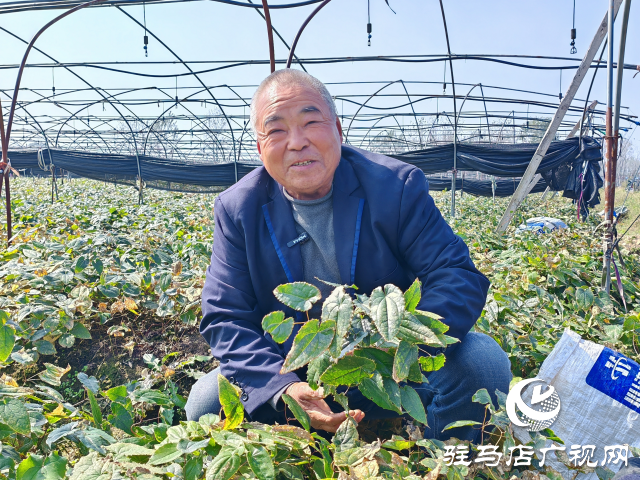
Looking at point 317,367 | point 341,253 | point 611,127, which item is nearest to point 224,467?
point 317,367

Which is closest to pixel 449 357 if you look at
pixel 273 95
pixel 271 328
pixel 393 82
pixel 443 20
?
pixel 271 328

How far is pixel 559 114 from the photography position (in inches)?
168

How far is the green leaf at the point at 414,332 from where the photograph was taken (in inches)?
34.9

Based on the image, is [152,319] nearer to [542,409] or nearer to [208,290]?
[208,290]

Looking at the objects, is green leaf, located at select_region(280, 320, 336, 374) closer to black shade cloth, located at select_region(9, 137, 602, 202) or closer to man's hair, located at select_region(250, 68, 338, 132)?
man's hair, located at select_region(250, 68, 338, 132)

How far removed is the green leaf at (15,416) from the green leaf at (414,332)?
2.96 ft

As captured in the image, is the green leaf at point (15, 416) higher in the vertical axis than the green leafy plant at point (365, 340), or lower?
lower

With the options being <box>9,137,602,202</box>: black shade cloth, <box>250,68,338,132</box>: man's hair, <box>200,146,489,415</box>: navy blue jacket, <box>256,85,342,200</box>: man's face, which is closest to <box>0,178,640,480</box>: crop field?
<box>200,146,489,415</box>: navy blue jacket

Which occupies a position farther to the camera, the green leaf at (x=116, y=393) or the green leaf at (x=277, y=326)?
the green leaf at (x=116, y=393)

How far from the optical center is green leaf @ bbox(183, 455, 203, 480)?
3.02 feet

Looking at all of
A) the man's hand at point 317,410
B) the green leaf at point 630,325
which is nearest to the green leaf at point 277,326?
the man's hand at point 317,410

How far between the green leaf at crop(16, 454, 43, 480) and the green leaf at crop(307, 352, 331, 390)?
63 cm

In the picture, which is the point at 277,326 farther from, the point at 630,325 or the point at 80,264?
the point at 80,264

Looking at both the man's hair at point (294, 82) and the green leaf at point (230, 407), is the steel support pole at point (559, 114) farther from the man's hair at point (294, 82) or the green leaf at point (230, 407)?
the green leaf at point (230, 407)
